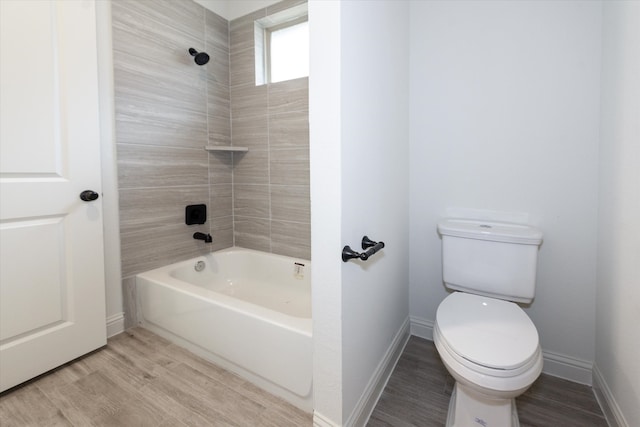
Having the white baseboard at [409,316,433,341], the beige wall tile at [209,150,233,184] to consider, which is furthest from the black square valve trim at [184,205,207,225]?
the white baseboard at [409,316,433,341]

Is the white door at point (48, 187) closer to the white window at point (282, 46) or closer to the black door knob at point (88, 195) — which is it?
the black door knob at point (88, 195)

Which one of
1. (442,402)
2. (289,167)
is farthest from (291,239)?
(442,402)

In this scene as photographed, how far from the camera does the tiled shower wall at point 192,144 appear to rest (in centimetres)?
193

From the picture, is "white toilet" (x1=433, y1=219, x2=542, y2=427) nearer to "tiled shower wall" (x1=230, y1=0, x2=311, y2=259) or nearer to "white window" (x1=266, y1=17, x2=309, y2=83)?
"tiled shower wall" (x1=230, y1=0, x2=311, y2=259)

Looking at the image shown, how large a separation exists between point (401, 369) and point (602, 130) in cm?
154

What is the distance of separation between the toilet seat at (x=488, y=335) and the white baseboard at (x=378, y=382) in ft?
1.36

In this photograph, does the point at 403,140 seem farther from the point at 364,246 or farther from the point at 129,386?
the point at 129,386

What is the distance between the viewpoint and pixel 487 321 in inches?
49.6

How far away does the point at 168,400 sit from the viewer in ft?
4.56

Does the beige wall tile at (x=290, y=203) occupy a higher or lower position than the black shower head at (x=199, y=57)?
lower

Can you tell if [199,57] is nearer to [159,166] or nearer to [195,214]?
[159,166]

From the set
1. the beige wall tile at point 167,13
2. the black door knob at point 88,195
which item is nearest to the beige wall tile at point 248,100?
the beige wall tile at point 167,13

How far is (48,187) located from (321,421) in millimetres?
1710

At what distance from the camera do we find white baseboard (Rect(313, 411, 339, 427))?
1.17 meters
